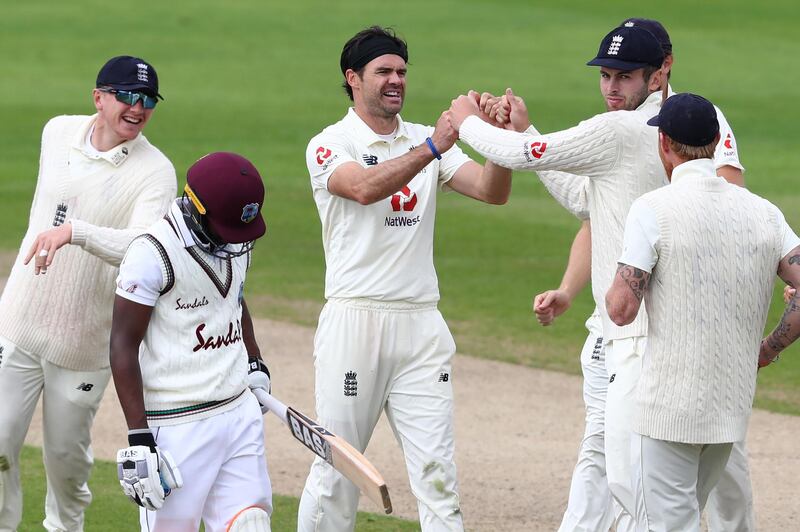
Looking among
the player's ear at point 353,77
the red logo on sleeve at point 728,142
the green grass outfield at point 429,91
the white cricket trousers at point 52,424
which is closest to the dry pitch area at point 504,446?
the green grass outfield at point 429,91

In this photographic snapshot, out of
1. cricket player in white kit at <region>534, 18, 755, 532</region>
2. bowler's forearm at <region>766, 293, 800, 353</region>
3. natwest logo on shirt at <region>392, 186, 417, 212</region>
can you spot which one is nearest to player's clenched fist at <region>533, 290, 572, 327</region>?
cricket player in white kit at <region>534, 18, 755, 532</region>

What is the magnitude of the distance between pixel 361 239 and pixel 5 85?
22.6 metres

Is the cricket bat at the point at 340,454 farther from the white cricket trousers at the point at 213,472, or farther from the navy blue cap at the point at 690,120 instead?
the navy blue cap at the point at 690,120

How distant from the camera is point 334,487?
713 cm

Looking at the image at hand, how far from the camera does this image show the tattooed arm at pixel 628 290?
571 cm

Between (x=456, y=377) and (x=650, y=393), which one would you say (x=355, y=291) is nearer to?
(x=650, y=393)

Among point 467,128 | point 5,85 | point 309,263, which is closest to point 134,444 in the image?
point 467,128

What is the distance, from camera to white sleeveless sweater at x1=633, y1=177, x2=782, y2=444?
5.70m

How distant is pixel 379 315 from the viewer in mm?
7156

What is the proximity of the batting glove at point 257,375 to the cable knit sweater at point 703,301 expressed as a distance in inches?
65.0

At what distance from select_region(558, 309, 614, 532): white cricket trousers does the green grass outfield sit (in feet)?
13.5

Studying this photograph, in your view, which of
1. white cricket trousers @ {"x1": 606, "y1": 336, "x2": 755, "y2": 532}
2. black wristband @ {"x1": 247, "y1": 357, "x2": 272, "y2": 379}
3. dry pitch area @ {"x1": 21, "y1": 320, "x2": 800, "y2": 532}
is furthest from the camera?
dry pitch area @ {"x1": 21, "y1": 320, "x2": 800, "y2": 532}

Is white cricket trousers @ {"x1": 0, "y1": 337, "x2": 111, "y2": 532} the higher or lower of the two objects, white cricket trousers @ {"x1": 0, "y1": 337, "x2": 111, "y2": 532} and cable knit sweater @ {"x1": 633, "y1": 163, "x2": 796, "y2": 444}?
the lower

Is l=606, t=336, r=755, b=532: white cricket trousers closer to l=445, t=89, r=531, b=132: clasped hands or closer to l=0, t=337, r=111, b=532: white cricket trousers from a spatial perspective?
l=445, t=89, r=531, b=132: clasped hands
